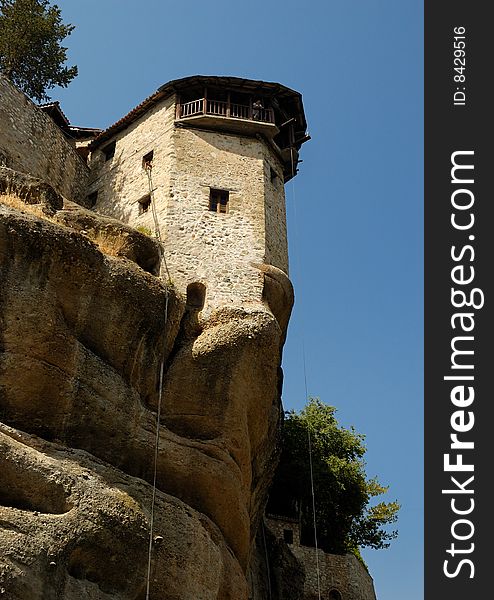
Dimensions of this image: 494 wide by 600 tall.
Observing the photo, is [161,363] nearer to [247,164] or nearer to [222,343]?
[222,343]

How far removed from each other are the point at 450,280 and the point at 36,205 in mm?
9473

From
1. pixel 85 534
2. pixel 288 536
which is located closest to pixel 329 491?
pixel 288 536

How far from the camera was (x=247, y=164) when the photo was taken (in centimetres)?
2447

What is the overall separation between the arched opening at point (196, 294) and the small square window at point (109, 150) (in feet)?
30.5

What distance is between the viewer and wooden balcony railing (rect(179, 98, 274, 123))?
2548 centimetres

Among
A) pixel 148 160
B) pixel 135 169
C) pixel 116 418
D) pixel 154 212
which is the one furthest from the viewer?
pixel 135 169

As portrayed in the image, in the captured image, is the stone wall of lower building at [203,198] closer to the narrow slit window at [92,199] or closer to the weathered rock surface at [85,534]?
the narrow slit window at [92,199]

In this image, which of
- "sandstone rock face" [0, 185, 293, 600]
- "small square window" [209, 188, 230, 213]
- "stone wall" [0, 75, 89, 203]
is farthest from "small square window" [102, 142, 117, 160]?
"sandstone rock face" [0, 185, 293, 600]

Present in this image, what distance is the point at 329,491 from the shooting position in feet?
100

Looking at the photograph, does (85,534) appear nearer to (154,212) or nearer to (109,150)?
(154,212)

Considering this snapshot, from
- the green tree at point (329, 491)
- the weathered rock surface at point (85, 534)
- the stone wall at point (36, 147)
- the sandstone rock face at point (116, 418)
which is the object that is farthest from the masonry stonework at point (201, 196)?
the green tree at point (329, 491)

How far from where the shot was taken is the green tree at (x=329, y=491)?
1195 inches

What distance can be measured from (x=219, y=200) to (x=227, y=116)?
3674 millimetres

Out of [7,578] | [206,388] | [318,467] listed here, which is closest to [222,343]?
[206,388]
